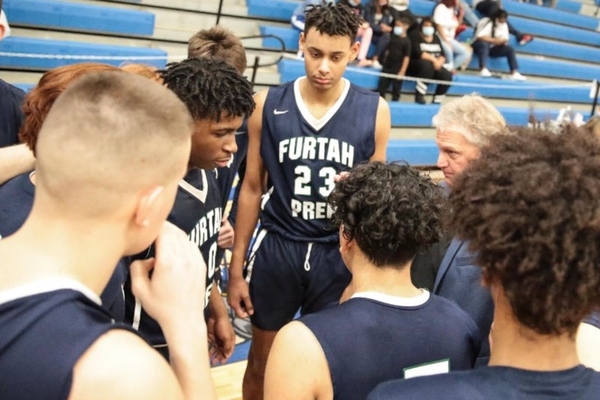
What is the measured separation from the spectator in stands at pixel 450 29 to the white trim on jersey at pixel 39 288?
801 cm

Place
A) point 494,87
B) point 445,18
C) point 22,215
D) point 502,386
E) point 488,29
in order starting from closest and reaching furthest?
point 502,386 → point 22,215 → point 445,18 → point 494,87 → point 488,29

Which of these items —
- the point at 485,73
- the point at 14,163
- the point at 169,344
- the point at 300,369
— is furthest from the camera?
the point at 485,73

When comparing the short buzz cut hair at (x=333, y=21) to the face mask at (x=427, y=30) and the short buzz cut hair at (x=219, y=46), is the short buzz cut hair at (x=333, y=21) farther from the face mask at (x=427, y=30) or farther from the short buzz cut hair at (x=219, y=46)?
the face mask at (x=427, y=30)

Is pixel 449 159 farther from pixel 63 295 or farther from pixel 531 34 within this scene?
pixel 531 34

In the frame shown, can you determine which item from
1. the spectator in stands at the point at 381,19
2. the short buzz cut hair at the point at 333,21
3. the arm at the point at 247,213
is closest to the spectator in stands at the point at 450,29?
the spectator in stands at the point at 381,19

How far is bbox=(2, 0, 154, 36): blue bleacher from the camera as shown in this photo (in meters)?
5.88

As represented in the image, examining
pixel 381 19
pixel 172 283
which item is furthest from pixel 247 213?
pixel 381 19

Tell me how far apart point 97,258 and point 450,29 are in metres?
8.50

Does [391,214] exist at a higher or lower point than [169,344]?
higher

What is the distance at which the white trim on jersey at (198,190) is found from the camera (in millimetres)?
1866

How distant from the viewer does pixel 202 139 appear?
1857mm

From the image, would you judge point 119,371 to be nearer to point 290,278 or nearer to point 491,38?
point 290,278

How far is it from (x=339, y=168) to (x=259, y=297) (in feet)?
2.18

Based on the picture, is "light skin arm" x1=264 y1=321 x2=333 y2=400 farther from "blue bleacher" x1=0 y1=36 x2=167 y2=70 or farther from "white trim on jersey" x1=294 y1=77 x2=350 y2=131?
"blue bleacher" x1=0 y1=36 x2=167 y2=70
